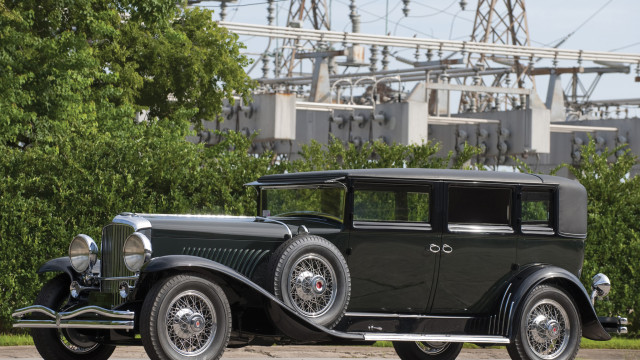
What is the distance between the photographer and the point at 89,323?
8.68 meters

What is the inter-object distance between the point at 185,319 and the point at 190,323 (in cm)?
5

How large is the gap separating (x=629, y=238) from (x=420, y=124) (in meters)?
23.7

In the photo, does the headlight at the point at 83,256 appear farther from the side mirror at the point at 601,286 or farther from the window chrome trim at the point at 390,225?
the side mirror at the point at 601,286

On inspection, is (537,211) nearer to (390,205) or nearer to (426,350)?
(390,205)

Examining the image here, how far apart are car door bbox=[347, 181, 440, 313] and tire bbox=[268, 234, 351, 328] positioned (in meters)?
0.44

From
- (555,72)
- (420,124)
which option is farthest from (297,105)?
(555,72)

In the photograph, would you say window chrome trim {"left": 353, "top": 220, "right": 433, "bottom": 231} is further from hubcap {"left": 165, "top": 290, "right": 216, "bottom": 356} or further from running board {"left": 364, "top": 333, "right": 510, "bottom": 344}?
hubcap {"left": 165, "top": 290, "right": 216, "bottom": 356}

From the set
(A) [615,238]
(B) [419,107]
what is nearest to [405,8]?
(B) [419,107]

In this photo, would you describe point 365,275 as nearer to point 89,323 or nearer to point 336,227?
point 336,227

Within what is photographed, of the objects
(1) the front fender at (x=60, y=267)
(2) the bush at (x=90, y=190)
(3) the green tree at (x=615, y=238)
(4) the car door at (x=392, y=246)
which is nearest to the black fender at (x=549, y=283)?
(4) the car door at (x=392, y=246)

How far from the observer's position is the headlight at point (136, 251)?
8867mm

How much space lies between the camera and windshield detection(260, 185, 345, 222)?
32.9 feet

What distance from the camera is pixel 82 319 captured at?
8.92 metres

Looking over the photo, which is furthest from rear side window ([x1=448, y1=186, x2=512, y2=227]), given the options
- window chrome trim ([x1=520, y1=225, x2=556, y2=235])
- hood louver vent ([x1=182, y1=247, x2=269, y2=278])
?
hood louver vent ([x1=182, y1=247, x2=269, y2=278])
